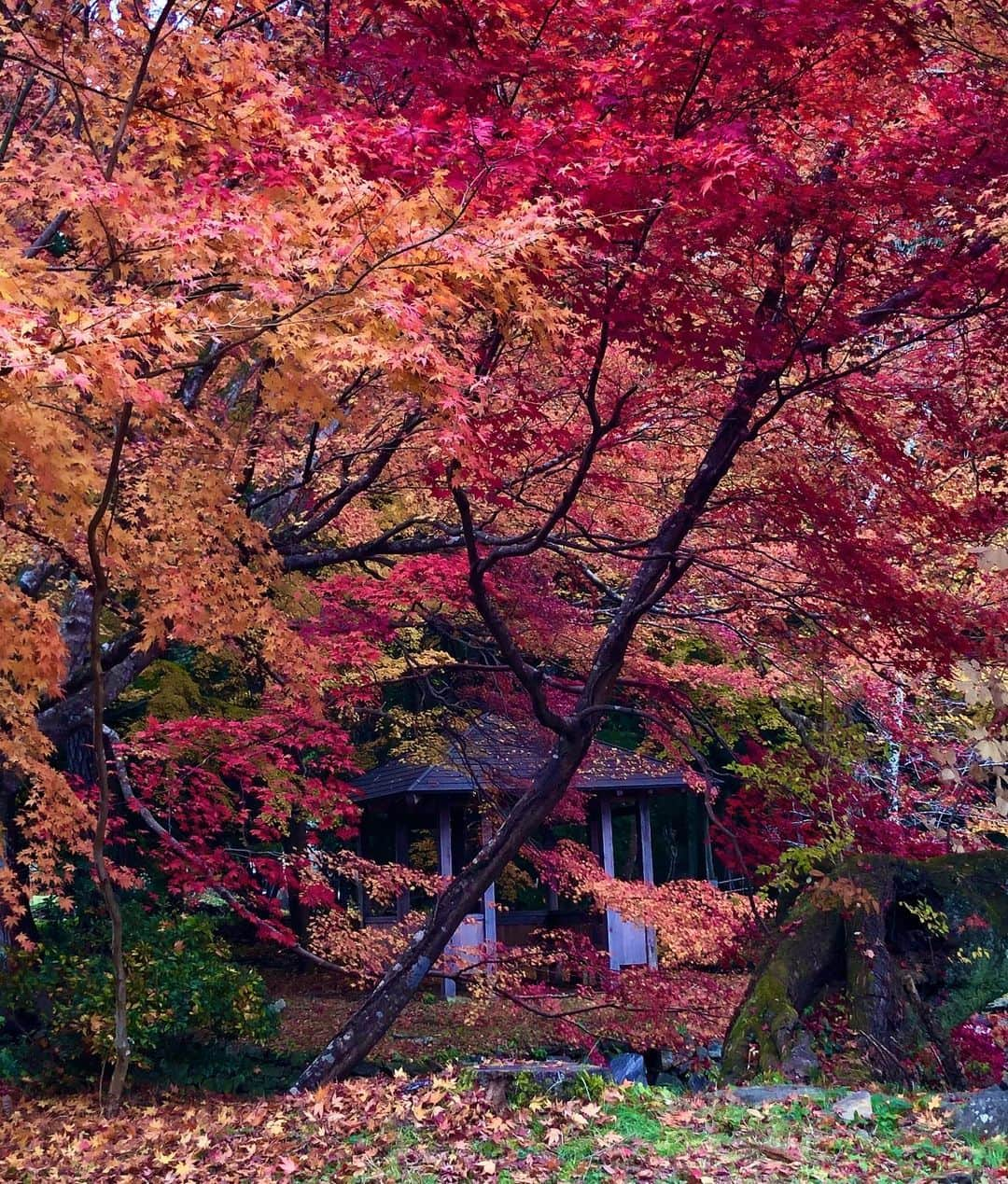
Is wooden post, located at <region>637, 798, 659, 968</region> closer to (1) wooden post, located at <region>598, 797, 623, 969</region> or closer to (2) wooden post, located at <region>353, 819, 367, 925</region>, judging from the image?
(1) wooden post, located at <region>598, 797, 623, 969</region>

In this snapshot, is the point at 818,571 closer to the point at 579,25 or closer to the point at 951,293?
the point at 951,293

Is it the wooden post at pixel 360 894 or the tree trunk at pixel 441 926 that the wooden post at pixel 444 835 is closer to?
the wooden post at pixel 360 894

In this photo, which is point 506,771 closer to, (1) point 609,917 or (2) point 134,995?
(1) point 609,917

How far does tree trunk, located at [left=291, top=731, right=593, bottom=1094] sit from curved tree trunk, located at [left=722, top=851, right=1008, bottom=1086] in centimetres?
223

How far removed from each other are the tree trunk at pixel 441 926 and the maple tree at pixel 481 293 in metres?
0.02

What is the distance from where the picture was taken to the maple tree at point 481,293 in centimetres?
425

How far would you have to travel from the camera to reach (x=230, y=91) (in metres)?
5.15

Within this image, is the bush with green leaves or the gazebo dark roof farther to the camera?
the gazebo dark roof

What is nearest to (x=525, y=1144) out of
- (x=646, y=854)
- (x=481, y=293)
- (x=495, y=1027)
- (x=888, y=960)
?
(x=481, y=293)

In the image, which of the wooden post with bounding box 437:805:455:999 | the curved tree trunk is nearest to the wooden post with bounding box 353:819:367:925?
the wooden post with bounding box 437:805:455:999

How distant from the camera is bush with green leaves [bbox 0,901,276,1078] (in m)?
9.94

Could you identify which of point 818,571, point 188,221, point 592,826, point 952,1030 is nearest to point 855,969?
point 952,1030

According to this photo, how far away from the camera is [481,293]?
4836 millimetres

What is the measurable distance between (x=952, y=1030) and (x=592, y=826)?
8624mm
